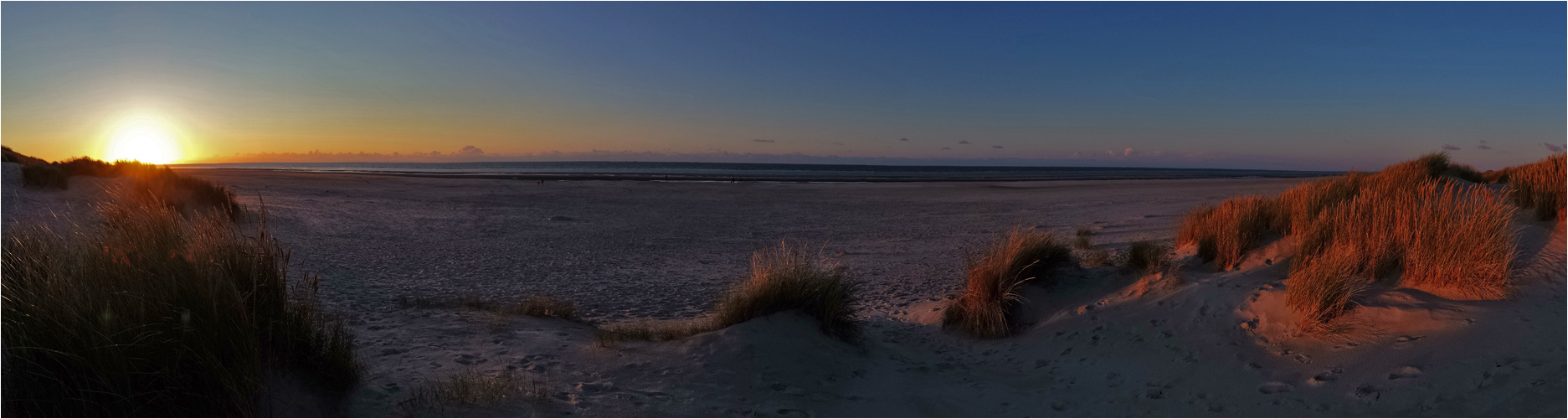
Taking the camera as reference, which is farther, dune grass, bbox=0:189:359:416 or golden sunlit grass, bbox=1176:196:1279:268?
golden sunlit grass, bbox=1176:196:1279:268

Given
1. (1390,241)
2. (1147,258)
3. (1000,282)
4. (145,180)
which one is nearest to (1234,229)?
(1147,258)

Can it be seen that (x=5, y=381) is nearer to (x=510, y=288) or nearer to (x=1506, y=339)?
(x=510, y=288)

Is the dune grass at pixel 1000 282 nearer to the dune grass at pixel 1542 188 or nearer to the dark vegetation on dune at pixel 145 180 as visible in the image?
the dune grass at pixel 1542 188

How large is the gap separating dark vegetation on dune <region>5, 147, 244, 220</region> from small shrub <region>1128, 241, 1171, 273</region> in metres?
15.1

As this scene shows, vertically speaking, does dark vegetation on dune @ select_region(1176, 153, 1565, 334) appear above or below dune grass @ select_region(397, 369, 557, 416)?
above

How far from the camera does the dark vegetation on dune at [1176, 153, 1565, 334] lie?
5.19 meters

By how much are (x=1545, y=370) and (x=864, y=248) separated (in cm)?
1020

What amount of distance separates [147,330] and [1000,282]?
21.3ft

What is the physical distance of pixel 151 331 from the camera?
3.33m

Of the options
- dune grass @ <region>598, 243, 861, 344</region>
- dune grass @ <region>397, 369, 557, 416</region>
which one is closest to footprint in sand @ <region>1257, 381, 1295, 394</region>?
dune grass @ <region>598, 243, 861, 344</region>

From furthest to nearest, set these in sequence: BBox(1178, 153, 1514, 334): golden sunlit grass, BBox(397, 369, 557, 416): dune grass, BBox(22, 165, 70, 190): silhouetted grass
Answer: BBox(22, 165, 70, 190): silhouetted grass, BBox(1178, 153, 1514, 334): golden sunlit grass, BBox(397, 369, 557, 416): dune grass

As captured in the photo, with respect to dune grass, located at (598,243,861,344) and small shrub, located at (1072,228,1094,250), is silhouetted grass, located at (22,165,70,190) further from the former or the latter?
small shrub, located at (1072,228,1094,250)

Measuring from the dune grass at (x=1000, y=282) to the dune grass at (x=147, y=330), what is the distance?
17.8ft

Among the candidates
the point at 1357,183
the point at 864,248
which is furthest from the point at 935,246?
the point at 1357,183
